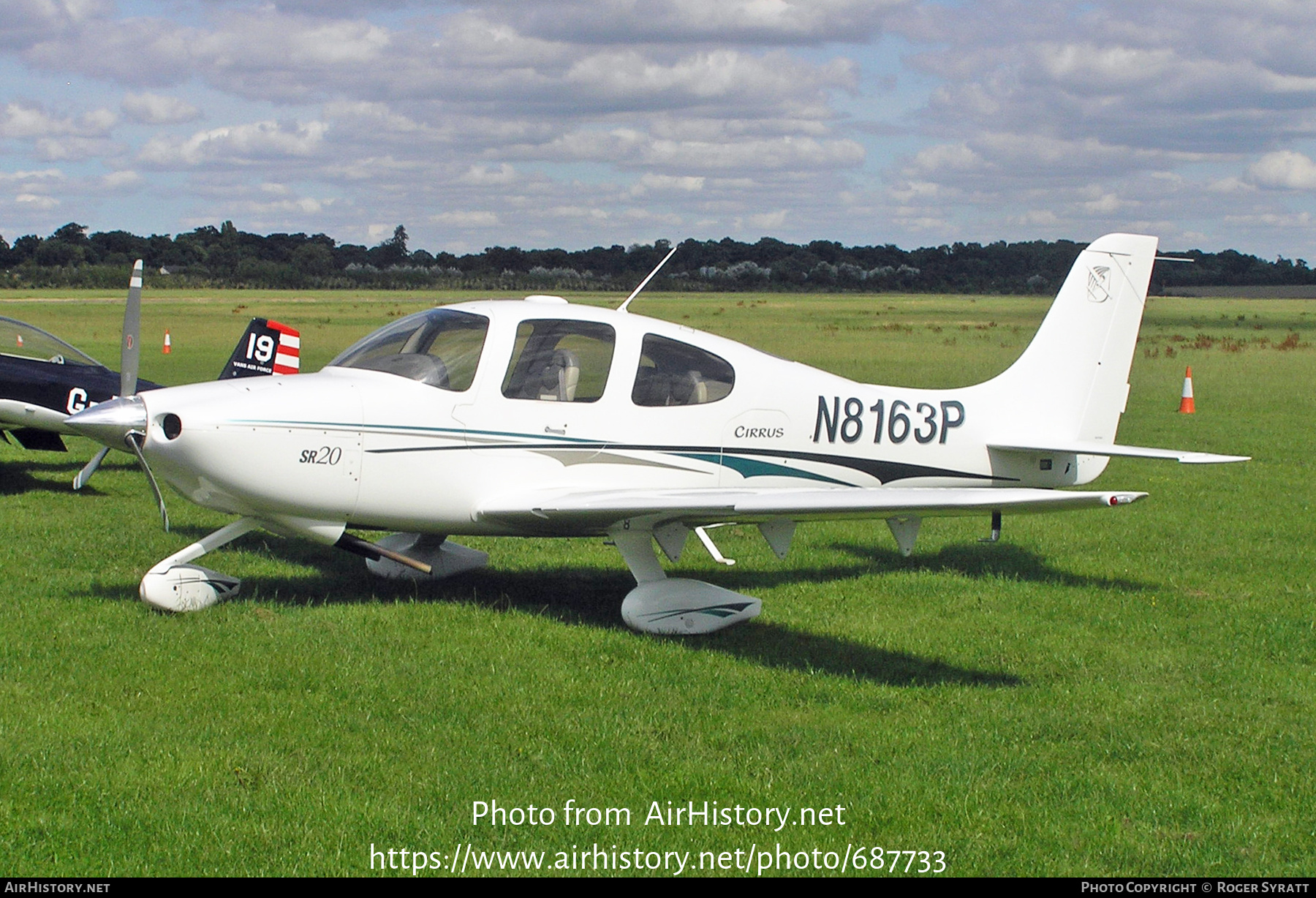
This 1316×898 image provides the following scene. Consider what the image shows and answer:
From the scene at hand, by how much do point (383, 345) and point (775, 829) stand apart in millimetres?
4397

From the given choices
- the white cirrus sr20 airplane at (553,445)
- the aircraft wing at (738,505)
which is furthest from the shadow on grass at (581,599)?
the aircraft wing at (738,505)

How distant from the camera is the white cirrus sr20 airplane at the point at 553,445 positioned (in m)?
7.27

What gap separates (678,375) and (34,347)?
8403 millimetres

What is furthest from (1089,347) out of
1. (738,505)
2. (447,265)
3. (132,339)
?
(447,265)

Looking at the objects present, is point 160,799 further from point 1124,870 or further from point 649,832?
point 1124,870

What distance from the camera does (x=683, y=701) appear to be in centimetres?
641

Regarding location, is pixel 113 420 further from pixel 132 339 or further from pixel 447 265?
pixel 447 265

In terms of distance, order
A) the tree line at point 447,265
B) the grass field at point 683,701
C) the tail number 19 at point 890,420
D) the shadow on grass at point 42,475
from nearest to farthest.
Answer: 1. the grass field at point 683,701
2. the tail number 19 at point 890,420
3. the shadow on grass at point 42,475
4. the tree line at point 447,265

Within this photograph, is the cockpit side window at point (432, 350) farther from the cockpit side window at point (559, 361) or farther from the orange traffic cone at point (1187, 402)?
the orange traffic cone at point (1187, 402)

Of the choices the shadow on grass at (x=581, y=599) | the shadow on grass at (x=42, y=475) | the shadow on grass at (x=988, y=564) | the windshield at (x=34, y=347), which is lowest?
the shadow on grass at (x=42, y=475)

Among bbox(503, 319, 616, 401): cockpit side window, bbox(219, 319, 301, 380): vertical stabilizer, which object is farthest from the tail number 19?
bbox(219, 319, 301, 380): vertical stabilizer

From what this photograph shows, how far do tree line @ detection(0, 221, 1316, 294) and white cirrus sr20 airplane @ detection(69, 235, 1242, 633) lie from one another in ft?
255

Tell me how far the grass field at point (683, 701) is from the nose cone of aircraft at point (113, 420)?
118 cm
